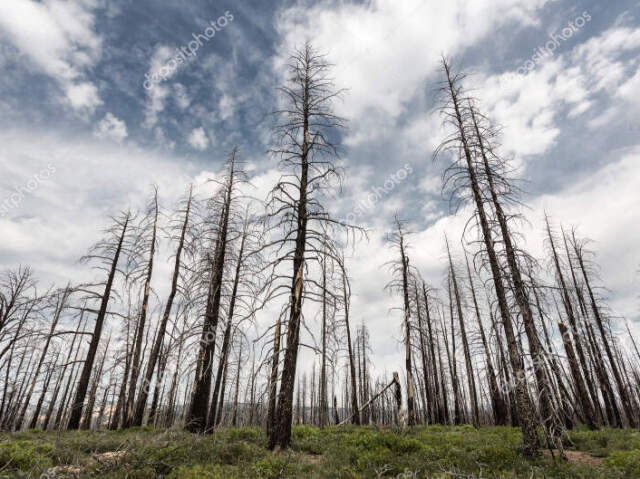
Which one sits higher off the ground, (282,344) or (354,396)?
(282,344)

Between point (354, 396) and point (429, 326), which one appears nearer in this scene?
point (354, 396)

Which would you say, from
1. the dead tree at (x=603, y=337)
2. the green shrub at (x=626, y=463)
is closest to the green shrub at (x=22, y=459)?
the green shrub at (x=626, y=463)

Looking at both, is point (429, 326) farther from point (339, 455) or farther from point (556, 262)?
point (339, 455)

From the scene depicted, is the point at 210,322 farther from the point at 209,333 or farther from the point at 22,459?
the point at 22,459

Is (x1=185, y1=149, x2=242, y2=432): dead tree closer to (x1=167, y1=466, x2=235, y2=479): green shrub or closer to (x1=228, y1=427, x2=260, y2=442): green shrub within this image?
(x1=228, y1=427, x2=260, y2=442): green shrub

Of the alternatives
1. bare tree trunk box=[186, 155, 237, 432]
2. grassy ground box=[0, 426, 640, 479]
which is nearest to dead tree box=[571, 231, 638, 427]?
grassy ground box=[0, 426, 640, 479]

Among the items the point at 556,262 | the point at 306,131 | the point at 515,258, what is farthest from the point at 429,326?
the point at 306,131

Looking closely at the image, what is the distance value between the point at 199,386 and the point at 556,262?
71.4 ft

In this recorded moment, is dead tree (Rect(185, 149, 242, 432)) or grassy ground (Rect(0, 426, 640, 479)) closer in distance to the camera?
grassy ground (Rect(0, 426, 640, 479))

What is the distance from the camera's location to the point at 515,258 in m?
9.30

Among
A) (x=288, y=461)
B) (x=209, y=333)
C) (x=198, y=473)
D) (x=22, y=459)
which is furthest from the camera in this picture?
(x=209, y=333)

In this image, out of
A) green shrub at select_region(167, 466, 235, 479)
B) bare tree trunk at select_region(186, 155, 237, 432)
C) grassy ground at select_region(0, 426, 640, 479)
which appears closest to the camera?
green shrub at select_region(167, 466, 235, 479)

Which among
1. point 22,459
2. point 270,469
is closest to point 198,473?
point 270,469

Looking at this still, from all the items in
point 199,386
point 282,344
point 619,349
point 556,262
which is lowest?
point 199,386
